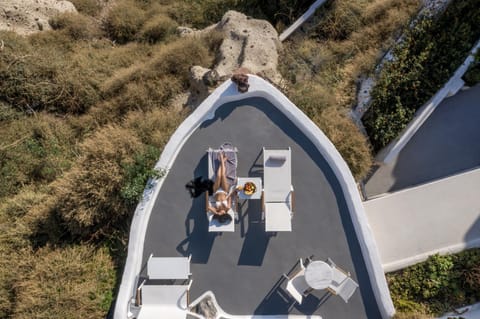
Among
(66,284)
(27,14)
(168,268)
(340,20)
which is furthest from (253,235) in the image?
(27,14)

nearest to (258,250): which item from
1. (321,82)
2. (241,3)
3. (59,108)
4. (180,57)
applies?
(321,82)

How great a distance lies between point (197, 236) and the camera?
706 cm

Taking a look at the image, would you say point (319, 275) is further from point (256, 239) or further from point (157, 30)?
point (157, 30)

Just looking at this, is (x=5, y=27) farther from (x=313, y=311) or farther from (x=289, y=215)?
(x=313, y=311)

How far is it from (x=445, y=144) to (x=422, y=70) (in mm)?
2587

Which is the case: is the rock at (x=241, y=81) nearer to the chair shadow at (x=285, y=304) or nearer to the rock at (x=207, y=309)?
the chair shadow at (x=285, y=304)

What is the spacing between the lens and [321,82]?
1040cm

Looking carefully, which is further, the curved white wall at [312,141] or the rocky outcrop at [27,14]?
the rocky outcrop at [27,14]

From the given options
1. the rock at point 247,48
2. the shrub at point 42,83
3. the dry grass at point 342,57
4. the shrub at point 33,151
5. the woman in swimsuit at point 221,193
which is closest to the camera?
the woman in swimsuit at point 221,193

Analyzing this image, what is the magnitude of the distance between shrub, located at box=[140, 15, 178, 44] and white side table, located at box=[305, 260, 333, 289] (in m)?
11.9

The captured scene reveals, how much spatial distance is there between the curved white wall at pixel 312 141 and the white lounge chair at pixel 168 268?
36cm

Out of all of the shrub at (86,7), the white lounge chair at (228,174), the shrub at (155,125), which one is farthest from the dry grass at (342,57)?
the shrub at (86,7)

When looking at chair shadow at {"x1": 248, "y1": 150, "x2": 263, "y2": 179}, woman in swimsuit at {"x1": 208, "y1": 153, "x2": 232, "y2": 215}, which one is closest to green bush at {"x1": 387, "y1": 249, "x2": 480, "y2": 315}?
chair shadow at {"x1": 248, "y1": 150, "x2": 263, "y2": 179}

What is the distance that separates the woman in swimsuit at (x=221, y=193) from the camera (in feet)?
22.4
